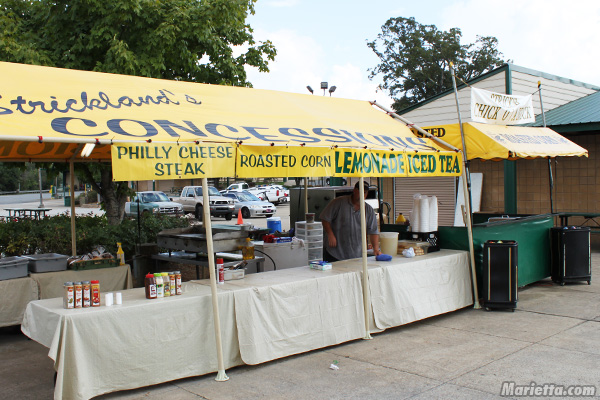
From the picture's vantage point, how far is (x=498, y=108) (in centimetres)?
902

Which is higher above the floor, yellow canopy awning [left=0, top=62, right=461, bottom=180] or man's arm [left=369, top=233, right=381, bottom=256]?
yellow canopy awning [left=0, top=62, right=461, bottom=180]

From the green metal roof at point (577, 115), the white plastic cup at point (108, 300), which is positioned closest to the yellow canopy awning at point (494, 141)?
the green metal roof at point (577, 115)

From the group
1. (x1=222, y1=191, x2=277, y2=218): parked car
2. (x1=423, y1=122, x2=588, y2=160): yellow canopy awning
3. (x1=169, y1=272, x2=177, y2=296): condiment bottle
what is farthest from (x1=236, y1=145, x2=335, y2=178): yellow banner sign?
(x1=222, y1=191, x2=277, y2=218): parked car

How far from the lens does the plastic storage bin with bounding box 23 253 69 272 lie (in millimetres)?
6925

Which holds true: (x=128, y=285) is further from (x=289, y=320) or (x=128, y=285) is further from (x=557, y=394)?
(x=557, y=394)

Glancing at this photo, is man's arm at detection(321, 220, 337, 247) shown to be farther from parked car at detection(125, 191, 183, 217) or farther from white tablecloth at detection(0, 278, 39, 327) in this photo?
parked car at detection(125, 191, 183, 217)

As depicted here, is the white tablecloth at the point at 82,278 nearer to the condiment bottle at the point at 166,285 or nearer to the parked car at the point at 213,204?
the condiment bottle at the point at 166,285

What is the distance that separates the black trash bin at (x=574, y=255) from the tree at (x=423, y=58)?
43858mm

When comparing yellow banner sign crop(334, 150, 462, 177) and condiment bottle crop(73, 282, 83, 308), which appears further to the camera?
yellow banner sign crop(334, 150, 462, 177)

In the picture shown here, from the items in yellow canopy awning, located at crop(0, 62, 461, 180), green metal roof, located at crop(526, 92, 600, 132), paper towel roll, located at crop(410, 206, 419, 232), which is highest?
green metal roof, located at crop(526, 92, 600, 132)

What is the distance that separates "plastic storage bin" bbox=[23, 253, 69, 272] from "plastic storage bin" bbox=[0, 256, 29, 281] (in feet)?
0.38

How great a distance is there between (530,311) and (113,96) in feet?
20.3

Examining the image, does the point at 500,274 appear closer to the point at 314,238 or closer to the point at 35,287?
the point at 314,238

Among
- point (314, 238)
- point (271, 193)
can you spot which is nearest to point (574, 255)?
point (314, 238)
